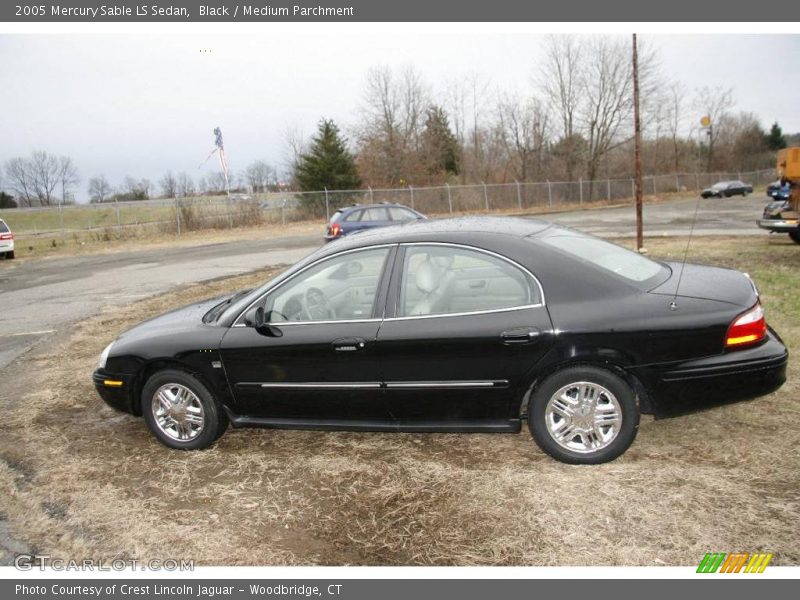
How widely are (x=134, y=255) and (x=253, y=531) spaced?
63.9 ft

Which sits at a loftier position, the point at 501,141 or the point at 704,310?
the point at 501,141

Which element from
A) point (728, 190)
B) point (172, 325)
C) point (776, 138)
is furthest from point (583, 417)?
point (776, 138)

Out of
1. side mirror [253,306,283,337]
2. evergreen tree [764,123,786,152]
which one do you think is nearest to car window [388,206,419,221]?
side mirror [253,306,283,337]

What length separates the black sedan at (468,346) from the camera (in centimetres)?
354

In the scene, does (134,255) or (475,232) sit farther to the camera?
(134,255)

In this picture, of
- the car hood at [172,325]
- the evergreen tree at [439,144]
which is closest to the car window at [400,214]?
the car hood at [172,325]

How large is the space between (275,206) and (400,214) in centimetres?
1545

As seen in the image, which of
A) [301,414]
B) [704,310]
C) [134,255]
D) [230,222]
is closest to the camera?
[704,310]

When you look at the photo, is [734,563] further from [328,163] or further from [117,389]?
[328,163]

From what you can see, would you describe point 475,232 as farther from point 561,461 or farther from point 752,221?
point 752,221

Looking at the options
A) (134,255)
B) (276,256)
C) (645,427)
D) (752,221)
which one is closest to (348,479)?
(645,427)

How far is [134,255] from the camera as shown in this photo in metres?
20.7

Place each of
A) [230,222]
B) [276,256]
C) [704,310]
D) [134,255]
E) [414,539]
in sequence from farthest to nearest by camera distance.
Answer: [230,222]
[134,255]
[276,256]
[704,310]
[414,539]

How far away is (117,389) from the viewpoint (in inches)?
175
